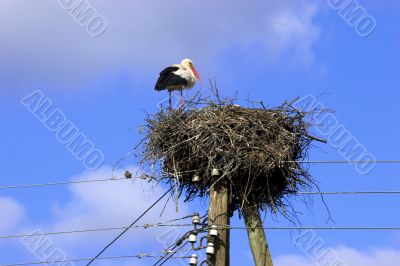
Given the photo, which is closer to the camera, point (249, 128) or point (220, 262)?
point (220, 262)

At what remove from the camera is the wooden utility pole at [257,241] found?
24.9ft

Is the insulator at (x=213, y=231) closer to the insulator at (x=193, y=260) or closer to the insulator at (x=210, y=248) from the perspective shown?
the insulator at (x=210, y=248)

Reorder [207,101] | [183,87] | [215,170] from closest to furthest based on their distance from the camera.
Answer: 1. [215,170]
2. [207,101]
3. [183,87]

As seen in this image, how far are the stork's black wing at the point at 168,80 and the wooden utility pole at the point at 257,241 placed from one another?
5.34m

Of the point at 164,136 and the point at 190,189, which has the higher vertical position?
the point at 164,136

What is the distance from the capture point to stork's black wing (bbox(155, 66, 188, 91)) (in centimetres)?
1285

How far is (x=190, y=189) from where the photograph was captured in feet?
27.8

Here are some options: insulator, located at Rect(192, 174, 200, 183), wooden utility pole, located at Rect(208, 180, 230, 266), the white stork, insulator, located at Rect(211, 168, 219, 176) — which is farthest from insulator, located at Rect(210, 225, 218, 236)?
the white stork

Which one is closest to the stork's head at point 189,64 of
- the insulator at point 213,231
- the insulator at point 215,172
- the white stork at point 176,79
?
the white stork at point 176,79

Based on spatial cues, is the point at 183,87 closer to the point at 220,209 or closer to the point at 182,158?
the point at 182,158

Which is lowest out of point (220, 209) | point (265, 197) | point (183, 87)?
point (220, 209)

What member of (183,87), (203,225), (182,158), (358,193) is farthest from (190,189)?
(183,87)

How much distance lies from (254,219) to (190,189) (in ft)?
3.21

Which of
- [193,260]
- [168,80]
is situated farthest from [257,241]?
[168,80]
